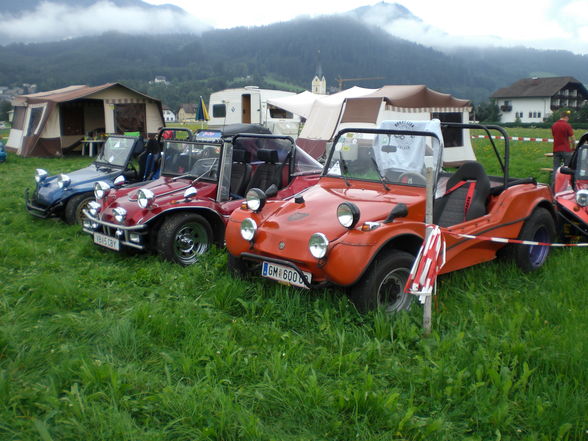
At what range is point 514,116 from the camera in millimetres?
87625

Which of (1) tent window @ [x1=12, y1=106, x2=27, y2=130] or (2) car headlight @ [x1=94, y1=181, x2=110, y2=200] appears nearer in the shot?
(2) car headlight @ [x1=94, y1=181, x2=110, y2=200]

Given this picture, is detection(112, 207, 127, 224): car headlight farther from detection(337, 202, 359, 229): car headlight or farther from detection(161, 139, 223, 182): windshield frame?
detection(337, 202, 359, 229): car headlight

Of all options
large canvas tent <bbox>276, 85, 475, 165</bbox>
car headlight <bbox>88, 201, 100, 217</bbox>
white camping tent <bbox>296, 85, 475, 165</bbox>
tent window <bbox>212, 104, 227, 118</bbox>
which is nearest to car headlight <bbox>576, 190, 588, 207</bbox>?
car headlight <bbox>88, 201, 100, 217</bbox>

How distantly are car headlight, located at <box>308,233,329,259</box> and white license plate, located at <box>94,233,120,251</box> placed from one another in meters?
2.99

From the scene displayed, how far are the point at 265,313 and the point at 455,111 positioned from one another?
13.4 m

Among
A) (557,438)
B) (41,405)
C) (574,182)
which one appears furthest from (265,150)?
(557,438)

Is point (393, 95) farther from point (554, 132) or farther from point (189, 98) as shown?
point (189, 98)

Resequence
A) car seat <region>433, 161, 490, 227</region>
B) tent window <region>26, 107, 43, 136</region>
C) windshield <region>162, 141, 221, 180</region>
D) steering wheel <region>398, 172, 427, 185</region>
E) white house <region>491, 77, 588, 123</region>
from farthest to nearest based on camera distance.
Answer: white house <region>491, 77, 588, 123</region> < tent window <region>26, 107, 43, 136</region> < windshield <region>162, 141, 221, 180</region> < car seat <region>433, 161, 490, 227</region> < steering wheel <region>398, 172, 427, 185</region>

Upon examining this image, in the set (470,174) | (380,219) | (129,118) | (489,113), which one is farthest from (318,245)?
(489,113)

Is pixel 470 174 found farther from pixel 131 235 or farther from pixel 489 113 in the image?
pixel 489 113

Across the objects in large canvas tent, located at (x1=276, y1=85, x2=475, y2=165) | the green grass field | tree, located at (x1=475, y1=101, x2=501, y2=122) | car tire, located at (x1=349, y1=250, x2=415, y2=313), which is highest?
tree, located at (x1=475, y1=101, x2=501, y2=122)

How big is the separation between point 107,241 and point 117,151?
334 cm

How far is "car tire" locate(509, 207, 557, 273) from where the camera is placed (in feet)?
17.9

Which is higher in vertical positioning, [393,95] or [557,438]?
[393,95]
